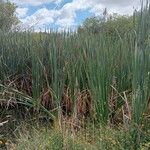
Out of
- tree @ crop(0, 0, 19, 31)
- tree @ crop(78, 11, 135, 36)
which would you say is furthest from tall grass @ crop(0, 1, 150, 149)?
tree @ crop(0, 0, 19, 31)

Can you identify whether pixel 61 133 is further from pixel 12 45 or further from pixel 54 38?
pixel 12 45

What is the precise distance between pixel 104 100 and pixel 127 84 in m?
0.53

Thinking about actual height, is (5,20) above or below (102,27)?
below

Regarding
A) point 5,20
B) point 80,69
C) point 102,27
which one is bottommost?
point 80,69

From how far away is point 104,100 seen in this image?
535 centimetres

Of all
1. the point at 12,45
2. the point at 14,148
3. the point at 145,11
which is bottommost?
the point at 14,148

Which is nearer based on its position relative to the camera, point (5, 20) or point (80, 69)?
point (80, 69)

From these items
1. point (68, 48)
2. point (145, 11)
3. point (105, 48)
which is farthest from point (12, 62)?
point (145, 11)

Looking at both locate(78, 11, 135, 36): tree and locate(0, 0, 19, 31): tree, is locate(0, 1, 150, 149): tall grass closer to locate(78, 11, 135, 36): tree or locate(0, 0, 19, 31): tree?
locate(78, 11, 135, 36): tree

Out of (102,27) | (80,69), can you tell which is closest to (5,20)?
(102,27)

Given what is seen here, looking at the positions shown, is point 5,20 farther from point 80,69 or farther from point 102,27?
point 80,69

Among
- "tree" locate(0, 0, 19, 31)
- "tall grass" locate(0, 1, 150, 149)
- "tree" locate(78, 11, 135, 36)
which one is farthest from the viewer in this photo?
"tree" locate(0, 0, 19, 31)

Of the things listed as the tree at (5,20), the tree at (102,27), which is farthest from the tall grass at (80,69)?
the tree at (5,20)

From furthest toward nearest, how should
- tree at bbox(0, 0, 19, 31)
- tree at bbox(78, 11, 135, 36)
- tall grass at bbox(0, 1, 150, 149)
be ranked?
1. tree at bbox(0, 0, 19, 31)
2. tree at bbox(78, 11, 135, 36)
3. tall grass at bbox(0, 1, 150, 149)
